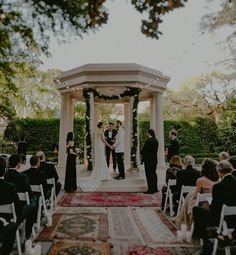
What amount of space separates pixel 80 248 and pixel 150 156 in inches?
180

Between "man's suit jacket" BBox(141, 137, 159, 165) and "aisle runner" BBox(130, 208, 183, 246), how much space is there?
1991 mm

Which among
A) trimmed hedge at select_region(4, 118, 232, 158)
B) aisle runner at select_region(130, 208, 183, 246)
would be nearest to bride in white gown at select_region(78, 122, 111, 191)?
aisle runner at select_region(130, 208, 183, 246)

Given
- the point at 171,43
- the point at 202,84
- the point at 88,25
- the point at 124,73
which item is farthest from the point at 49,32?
the point at 202,84

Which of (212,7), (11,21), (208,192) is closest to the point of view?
(11,21)

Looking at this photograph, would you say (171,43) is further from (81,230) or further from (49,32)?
(81,230)

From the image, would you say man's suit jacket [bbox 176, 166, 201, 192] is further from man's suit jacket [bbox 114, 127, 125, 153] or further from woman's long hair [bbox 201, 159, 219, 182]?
man's suit jacket [bbox 114, 127, 125, 153]

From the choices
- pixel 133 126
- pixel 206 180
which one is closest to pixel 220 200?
pixel 206 180

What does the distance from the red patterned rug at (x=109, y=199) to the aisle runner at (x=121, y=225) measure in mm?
650

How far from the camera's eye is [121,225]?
17.1ft

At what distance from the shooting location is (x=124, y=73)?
34.5ft

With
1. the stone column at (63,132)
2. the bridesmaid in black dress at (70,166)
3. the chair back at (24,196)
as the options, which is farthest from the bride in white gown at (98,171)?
the chair back at (24,196)

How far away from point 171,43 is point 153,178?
5.72 metres

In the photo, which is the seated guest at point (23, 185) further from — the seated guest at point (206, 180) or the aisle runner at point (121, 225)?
the seated guest at point (206, 180)

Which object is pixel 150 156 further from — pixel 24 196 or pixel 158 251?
pixel 24 196
